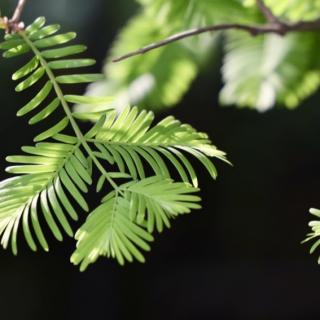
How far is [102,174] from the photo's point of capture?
0.35 metres

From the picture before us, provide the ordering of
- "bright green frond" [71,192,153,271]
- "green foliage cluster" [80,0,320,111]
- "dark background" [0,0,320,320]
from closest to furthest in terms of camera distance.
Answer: "bright green frond" [71,192,153,271]
"green foliage cluster" [80,0,320,111]
"dark background" [0,0,320,320]

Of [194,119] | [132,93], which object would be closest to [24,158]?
[132,93]

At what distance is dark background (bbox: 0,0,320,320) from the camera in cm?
229

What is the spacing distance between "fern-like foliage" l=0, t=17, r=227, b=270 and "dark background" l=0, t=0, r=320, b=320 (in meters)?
1.84

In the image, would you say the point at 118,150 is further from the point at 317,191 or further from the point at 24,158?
the point at 317,191

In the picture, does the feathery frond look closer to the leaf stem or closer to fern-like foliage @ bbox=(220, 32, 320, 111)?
the leaf stem

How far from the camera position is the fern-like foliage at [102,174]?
0.33 meters

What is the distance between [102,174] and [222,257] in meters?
2.19

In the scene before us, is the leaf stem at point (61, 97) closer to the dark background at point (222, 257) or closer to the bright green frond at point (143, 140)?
the bright green frond at point (143, 140)

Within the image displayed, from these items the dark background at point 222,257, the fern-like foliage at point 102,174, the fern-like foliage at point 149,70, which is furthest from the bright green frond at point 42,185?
the dark background at point 222,257

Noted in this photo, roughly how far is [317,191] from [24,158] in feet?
7.19

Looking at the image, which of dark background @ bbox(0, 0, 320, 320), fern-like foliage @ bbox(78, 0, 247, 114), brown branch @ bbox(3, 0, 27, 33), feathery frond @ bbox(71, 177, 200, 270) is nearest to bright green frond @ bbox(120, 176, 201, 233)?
feathery frond @ bbox(71, 177, 200, 270)

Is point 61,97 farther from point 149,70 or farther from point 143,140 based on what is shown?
point 149,70

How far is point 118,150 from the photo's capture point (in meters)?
0.36
